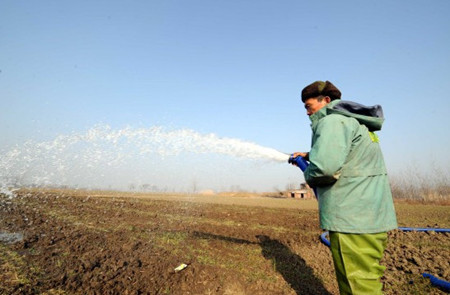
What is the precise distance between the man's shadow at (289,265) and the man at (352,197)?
6.46ft

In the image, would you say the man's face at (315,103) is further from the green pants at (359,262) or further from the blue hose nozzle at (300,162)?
the green pants at (359,262)

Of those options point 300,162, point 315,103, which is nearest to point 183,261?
point 300,162

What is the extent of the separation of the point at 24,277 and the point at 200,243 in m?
3.51

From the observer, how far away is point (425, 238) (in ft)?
22.3

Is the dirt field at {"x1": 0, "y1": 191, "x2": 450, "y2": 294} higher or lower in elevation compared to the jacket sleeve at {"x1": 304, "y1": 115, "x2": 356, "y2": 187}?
lower

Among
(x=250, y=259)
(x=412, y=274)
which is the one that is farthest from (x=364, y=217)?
(x=250, y=259)

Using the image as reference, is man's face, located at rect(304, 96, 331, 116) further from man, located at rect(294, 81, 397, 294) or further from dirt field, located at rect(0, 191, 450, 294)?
dirt field, located at rect(0, 191, 450, 294)

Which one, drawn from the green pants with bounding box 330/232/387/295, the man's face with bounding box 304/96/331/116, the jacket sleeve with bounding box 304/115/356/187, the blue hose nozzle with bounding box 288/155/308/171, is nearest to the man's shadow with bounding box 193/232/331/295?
the green pants with bounding box 330/232/387/295

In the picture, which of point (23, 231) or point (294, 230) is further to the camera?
point (294, 230)

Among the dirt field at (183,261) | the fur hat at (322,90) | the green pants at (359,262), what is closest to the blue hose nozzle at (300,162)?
the fur hat at (322,90)

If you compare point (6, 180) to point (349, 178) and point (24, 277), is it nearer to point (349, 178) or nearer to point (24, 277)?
point (24, 277)

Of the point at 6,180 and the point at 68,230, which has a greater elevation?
the point at 6,180

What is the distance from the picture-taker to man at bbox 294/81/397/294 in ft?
7.52

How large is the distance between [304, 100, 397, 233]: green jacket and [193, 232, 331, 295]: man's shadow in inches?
88.0
